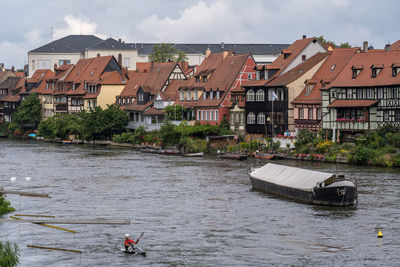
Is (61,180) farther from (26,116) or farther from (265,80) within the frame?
(26,116)

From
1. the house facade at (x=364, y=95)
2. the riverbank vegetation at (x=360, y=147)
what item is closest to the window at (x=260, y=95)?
the house facade at (x=364, y=95)

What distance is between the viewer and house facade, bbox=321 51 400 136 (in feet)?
263

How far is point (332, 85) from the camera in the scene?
84.8 metres

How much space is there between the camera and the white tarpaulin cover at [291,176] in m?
54.4

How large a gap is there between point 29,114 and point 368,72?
251 feet

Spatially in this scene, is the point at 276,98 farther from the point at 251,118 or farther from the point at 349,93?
the point at 349,93

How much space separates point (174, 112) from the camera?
11006 centimetres

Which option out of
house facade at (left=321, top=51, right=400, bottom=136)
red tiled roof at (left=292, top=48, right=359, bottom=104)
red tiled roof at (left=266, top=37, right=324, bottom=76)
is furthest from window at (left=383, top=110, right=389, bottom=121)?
red tiled roof at (left=266, top=37, right=324, bottom=76)

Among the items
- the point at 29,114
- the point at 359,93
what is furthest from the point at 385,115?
the point at 29,114

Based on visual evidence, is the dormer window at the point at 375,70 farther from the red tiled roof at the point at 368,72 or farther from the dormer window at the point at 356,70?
the dormer window at the point at 356,70

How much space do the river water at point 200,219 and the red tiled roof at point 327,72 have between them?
15.2 metres

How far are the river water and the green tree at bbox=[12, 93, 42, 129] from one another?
68615mm

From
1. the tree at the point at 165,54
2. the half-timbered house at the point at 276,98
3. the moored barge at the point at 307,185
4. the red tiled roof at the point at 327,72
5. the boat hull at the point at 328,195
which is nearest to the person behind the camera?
the boat hull at the point at 328,195

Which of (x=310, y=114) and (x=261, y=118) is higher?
(x=310, y=114)
